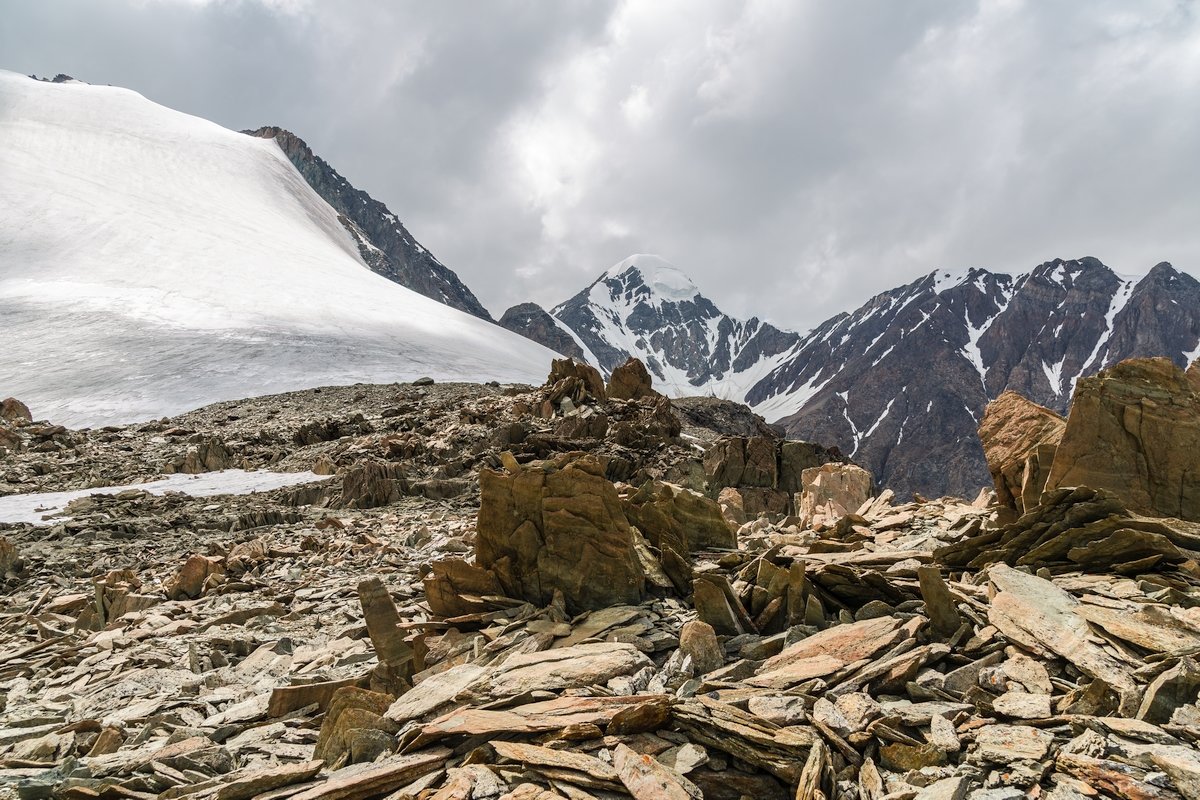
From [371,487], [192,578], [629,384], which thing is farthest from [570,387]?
[192,578]

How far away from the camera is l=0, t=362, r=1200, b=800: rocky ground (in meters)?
3.71

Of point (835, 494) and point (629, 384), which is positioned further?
point (629, 384)

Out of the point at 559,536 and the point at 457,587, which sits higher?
the point at 559,536

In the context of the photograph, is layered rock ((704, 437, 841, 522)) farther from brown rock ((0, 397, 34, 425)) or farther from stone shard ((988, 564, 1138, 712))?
brown rock ((0, 397, 34, 425))

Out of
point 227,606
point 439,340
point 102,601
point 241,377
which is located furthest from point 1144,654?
point 439,340

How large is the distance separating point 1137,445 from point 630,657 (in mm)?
7779

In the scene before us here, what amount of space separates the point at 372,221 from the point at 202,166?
91.5 m

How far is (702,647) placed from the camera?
5.54m

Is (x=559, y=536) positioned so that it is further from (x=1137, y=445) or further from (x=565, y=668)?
(x=1137, y=445)

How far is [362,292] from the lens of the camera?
70250 mm

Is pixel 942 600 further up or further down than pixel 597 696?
further up

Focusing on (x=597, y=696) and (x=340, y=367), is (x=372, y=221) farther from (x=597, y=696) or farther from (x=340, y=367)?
(x=597, y=696)

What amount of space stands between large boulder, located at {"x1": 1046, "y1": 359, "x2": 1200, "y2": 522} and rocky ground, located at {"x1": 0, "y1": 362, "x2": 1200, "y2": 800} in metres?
0.11

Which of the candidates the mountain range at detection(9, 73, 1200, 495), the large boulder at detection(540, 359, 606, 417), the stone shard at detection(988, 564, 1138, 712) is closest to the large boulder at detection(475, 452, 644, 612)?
the stone shard at detection(988, 564, 1138, 712)
